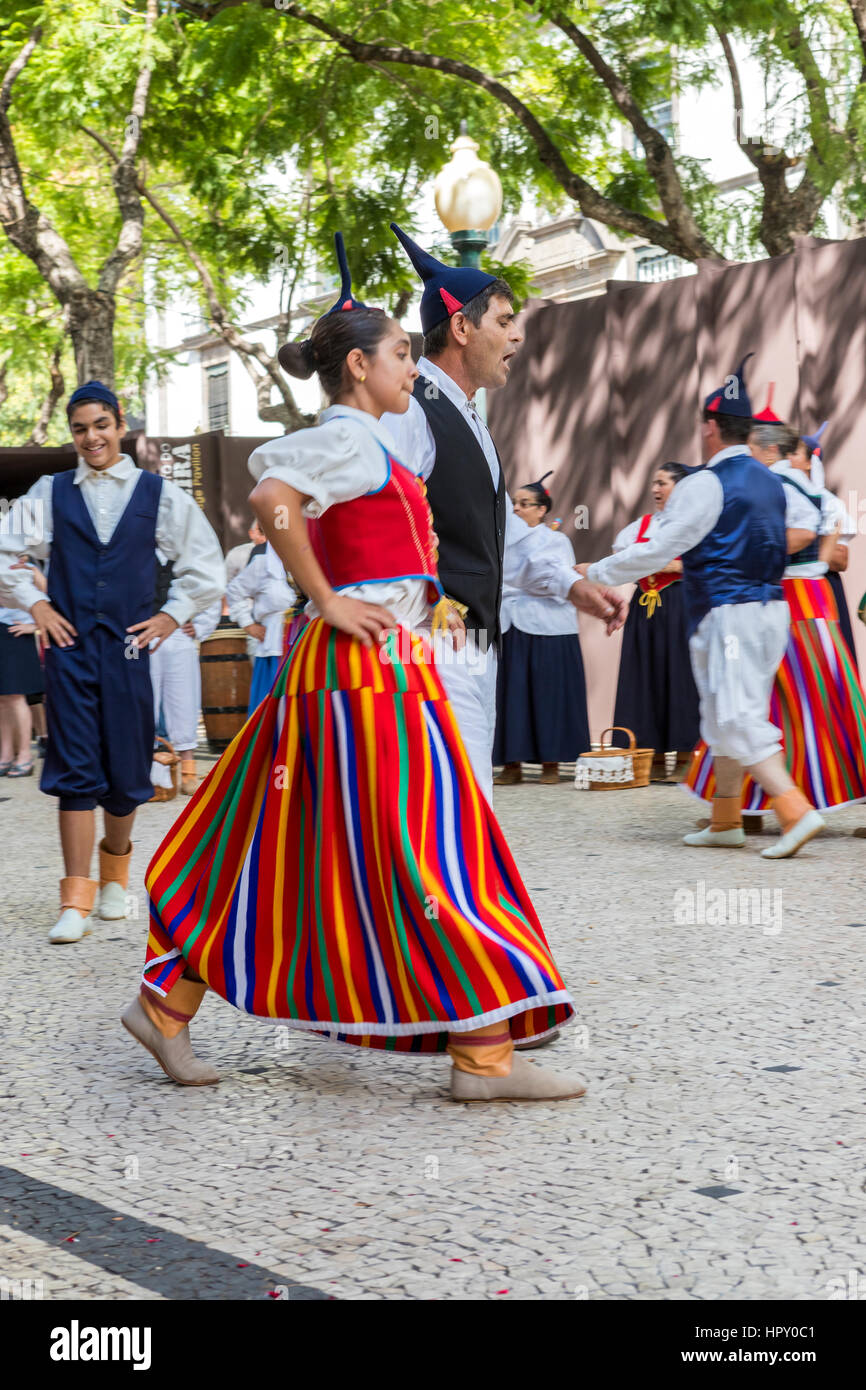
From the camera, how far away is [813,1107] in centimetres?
Answer: 372

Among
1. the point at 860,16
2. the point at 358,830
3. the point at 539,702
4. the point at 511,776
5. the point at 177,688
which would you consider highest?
the point at 860,16

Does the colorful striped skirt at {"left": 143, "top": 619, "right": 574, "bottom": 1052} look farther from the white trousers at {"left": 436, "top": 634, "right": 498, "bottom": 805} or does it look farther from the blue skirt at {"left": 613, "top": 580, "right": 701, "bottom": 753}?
the blue skirt at {"left": 613, "top": 580, "right": 701, "bottom": 753}

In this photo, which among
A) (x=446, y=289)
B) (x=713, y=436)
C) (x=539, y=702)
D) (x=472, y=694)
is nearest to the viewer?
(x=472, y=694)

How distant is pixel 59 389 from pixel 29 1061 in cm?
2227

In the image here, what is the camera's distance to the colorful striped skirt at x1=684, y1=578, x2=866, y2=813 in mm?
8094

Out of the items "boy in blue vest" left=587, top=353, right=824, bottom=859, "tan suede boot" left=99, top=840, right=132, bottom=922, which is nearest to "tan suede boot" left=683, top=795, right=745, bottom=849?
"boy in blue vest" left=587, top=353, right=824, bottom=859

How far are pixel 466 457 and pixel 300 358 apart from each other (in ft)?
1.71

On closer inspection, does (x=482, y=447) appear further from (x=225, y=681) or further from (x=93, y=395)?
(x=225, y=681)

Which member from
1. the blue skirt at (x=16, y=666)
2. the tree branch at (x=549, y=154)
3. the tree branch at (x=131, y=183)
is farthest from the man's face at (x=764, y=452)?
the tree branch at (x=131, y=183)

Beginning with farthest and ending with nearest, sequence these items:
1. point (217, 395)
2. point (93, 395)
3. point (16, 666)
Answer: point (217, 395)
point (16, 666)
point (93, 395)

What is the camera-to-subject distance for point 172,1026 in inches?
158

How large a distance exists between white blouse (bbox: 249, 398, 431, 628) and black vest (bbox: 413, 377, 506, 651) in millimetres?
443

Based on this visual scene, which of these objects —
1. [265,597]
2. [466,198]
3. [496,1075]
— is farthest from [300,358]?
[265,597]
